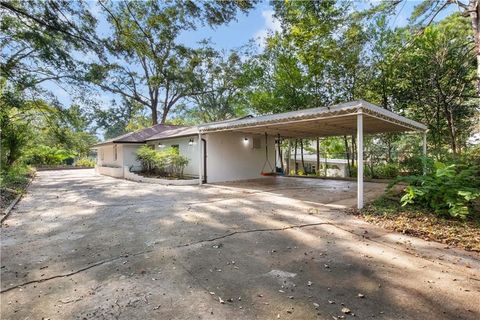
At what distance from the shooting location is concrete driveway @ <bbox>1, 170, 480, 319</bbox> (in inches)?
93.7

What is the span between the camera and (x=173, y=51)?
8.21 m

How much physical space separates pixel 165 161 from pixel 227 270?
34.1ft

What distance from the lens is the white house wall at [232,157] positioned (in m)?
12.2

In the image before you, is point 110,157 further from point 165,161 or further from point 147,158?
point 165,161

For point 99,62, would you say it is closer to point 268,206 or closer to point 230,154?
point 230,154

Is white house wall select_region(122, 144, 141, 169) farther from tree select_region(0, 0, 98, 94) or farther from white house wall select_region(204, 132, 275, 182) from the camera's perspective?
white house wall select_region(204, 132, 275, 182)

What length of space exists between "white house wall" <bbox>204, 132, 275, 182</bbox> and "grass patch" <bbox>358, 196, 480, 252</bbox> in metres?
7.35

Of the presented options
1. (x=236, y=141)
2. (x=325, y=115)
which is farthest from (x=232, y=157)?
(x=325, y=115)

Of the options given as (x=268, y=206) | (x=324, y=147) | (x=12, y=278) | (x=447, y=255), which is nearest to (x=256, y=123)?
(x=268, y=206)

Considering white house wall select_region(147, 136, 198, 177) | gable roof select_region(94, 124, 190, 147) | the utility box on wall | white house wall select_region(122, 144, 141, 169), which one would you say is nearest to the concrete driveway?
white house wall select_region(147, 136, 198, 177)

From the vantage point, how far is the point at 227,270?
316cm

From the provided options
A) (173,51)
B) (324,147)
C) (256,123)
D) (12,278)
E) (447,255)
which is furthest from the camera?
(324,147)

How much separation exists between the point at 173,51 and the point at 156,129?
11.4 meters

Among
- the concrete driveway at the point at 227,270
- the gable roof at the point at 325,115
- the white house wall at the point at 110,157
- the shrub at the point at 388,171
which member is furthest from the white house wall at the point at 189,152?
the shrub at the point at 388,171
